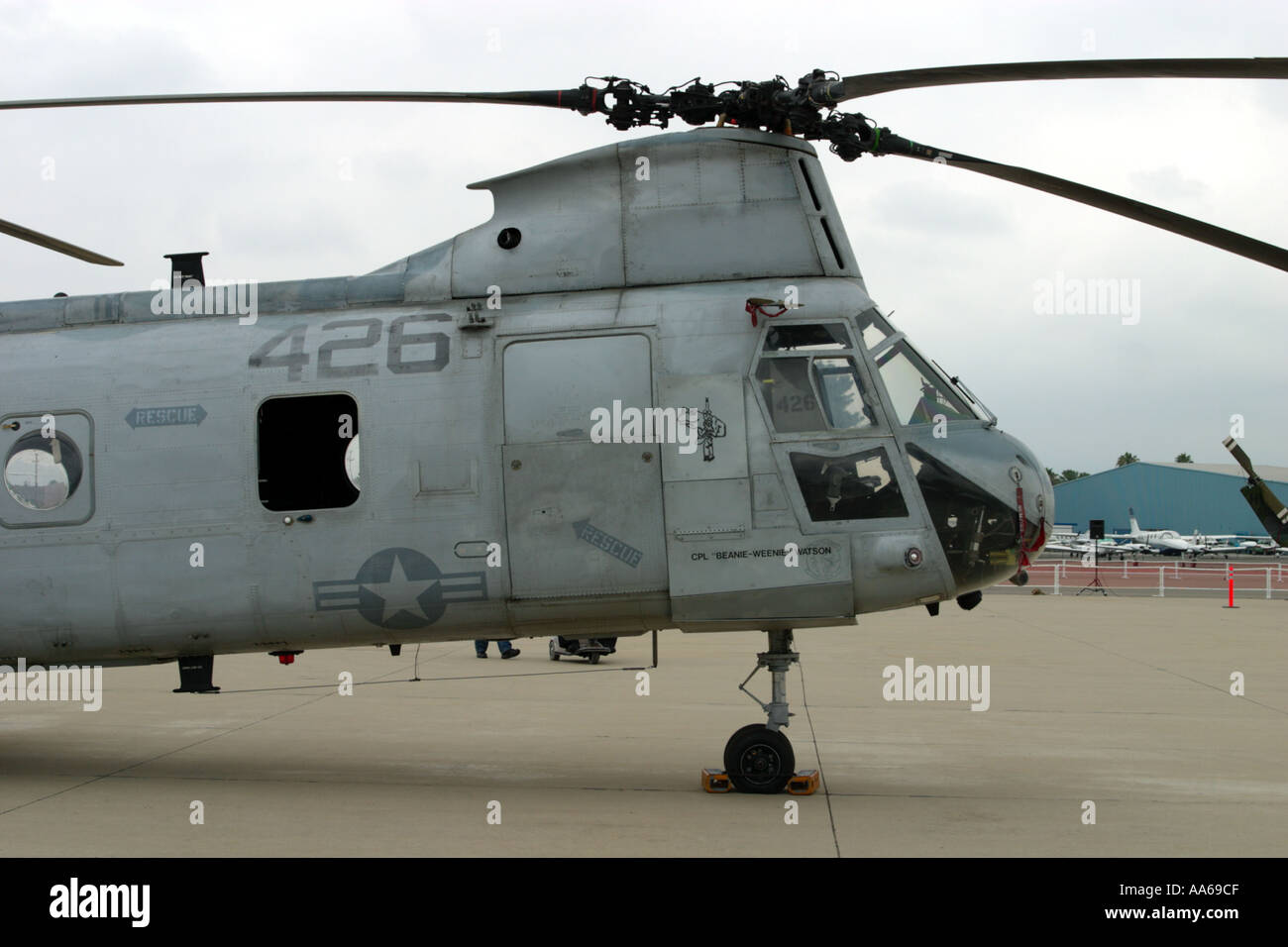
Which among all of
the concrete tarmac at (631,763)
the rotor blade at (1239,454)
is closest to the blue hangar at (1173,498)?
the rotor blade at (1239,454)

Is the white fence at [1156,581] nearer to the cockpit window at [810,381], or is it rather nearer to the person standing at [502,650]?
the person standing at [502,650]

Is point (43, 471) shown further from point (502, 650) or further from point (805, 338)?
point (502, 650)

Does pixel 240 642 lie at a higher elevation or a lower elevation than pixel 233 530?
lower

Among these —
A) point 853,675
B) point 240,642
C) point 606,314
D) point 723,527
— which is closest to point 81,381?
point 240,642

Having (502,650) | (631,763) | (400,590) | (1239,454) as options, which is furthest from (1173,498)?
(400,590)

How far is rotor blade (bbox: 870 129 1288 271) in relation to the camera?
6.67m

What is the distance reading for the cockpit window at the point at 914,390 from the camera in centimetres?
791

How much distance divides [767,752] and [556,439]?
2560 millimetres

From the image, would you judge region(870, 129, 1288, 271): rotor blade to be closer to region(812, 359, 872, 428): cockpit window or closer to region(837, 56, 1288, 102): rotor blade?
region(837, 56, 1288, 102): rotor blade

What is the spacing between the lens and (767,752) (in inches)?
316

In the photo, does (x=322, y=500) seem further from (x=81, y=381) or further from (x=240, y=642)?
(x=81, y=381)

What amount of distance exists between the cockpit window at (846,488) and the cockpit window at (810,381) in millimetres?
255

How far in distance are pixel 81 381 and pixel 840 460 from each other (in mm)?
5421

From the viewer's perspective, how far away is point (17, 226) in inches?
365
